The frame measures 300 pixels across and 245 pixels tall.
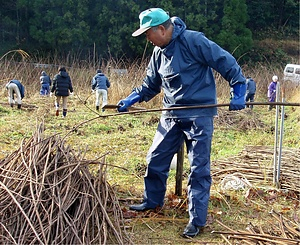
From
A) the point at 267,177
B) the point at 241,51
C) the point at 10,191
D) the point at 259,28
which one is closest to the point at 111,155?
the point at 267,177

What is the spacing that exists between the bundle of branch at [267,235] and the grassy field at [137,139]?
0.14 metres

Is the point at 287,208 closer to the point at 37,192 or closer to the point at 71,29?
the point at 37,192

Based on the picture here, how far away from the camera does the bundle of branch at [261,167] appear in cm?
503

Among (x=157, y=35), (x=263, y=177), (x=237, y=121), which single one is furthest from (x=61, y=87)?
(x=157, y=35)

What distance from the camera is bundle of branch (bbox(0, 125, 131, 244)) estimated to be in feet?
10.1

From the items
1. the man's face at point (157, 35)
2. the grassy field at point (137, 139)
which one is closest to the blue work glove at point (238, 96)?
the man's face at point (157, 35)

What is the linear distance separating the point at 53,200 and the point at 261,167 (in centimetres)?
300

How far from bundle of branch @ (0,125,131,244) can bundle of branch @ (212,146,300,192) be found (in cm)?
216

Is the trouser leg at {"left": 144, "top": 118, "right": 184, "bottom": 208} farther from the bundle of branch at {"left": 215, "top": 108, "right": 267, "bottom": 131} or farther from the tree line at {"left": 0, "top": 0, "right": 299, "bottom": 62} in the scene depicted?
the tree line at {"left": 0, "top": 0, "right": 299, "bottom": 62}

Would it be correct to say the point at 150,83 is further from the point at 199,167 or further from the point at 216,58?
the point at 199,167

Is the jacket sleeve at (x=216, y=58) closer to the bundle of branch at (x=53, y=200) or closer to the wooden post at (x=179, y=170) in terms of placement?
the wooden post at (x=179, y=170)

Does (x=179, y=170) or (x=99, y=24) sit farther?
(x=99, y=24)

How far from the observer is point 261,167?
5.39m

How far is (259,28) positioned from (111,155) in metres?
30.8
